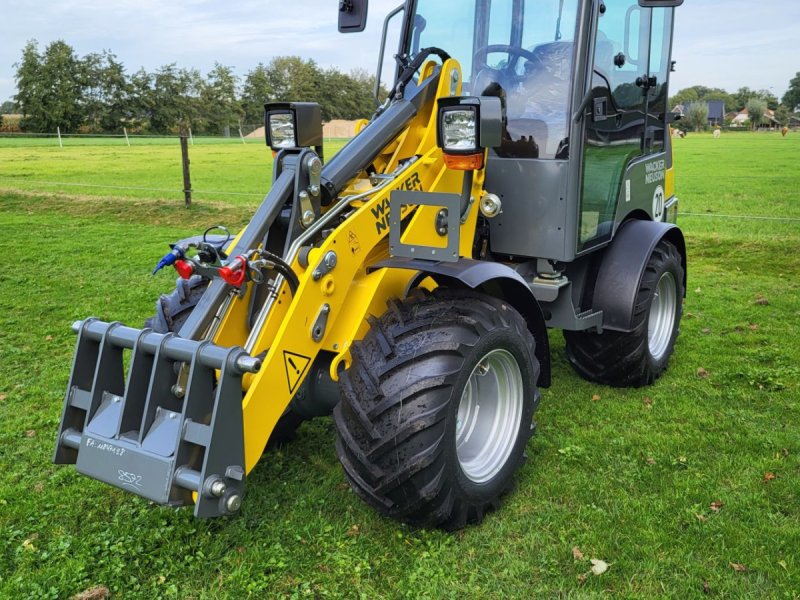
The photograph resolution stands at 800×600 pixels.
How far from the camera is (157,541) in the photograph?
336 cm

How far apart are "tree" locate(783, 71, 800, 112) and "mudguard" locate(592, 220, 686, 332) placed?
13095 cm

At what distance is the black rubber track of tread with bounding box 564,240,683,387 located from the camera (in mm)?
5008

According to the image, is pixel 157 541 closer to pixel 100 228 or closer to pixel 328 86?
pixel 100 228

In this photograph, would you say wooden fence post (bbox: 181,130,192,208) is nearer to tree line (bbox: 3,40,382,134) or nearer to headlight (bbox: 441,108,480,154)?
headlight (bbox: 441,108,480,154)

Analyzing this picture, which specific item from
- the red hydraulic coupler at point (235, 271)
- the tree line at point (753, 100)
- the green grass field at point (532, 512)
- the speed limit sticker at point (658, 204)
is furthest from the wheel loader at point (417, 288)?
the tree line at point (753, 100)

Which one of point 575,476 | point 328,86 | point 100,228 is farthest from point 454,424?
point 328,86

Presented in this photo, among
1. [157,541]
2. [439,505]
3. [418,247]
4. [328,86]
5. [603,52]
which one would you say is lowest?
[157,541]

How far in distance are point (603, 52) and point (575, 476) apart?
259cm

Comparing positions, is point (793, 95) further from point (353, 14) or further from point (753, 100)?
point (353, 14)

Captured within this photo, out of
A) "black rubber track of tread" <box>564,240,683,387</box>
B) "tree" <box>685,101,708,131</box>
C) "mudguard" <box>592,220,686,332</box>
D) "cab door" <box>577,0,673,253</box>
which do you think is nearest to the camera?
"cab door" <box>577,0,673,253</box>

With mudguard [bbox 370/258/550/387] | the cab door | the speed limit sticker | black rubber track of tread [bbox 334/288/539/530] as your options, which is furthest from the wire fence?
black rubber track of tread [bbox 334/288/539/530]

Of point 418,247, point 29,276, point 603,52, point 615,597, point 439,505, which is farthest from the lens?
point 29,276

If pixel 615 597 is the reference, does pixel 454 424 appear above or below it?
above

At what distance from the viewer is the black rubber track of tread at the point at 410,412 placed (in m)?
3.10
